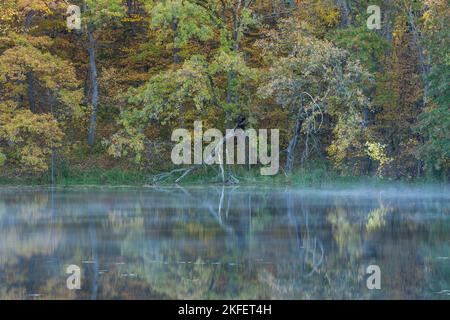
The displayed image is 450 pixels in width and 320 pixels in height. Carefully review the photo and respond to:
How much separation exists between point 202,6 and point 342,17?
599 cm

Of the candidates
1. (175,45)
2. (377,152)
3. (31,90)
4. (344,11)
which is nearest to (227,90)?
(175,45)

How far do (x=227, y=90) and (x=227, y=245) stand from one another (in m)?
20.5

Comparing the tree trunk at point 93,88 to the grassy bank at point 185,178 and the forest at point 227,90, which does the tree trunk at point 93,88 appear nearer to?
the forest at point 227,90

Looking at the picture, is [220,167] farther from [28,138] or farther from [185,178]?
[28,138]

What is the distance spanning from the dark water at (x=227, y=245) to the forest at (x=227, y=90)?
5204 mm

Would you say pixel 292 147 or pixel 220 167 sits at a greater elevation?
pixel 292 147

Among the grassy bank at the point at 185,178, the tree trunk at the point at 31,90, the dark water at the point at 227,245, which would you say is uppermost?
the tree trunk at the point at 31,90

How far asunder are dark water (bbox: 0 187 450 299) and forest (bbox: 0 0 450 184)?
17.1 feet

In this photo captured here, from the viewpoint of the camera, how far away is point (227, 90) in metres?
40.5

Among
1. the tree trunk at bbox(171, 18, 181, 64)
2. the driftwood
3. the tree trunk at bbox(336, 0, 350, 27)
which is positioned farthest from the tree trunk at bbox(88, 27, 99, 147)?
the tree trunk at bbox(336, 0, 350, 27)

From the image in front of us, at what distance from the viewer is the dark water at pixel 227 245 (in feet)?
50.4

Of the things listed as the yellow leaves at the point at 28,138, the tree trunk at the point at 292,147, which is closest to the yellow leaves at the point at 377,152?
the tree trunk at the point at 292,147

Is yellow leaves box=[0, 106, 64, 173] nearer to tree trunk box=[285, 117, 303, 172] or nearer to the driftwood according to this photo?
the driftwood
